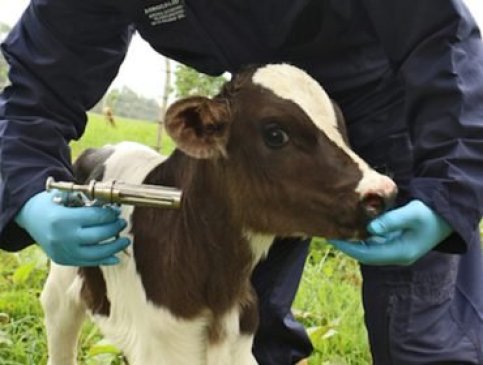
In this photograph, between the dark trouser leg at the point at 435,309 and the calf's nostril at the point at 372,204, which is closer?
the calf's nostril at the point at 372,204

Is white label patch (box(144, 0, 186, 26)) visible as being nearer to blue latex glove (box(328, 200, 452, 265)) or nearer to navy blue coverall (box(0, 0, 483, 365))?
navy blue coverall (box(0, 0, 483, 365))

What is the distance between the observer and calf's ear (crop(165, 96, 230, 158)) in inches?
74.2

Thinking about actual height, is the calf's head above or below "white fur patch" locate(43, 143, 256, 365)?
above

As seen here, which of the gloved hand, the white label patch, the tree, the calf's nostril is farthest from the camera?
the tree

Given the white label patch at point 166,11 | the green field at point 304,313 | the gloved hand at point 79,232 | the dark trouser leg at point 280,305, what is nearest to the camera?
the gloved hand at point 79,232

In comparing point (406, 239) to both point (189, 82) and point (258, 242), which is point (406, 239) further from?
point (189, 82)

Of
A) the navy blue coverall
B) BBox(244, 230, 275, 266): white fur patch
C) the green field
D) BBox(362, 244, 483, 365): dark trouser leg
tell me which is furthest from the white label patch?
the green field

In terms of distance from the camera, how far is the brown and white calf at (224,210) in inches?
72.2

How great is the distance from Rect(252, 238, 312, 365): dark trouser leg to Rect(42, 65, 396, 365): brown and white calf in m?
0.51

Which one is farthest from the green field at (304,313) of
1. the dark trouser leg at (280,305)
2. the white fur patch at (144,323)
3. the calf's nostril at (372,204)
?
the calf's nostril at (372,204)

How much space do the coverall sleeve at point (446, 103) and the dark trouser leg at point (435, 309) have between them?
0.35 metres

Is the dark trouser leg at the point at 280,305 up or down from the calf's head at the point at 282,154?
down

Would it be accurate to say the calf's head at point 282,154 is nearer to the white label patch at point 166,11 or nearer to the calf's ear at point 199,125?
the calf's ear at point 199,125

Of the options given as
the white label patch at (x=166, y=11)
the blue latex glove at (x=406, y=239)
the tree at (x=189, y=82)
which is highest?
the white label patch at (x=166, y=11)
